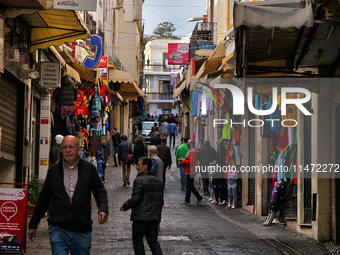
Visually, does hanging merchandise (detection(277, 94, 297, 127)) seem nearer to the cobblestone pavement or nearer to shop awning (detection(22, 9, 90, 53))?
the cobblestone pavement

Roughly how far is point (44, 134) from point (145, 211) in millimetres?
8098

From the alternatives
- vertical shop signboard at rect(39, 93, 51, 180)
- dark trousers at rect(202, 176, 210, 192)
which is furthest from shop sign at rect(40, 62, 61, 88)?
dark trousers at rect(202, 176, 210, 192)

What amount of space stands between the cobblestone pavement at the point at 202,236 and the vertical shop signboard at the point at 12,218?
0.77m

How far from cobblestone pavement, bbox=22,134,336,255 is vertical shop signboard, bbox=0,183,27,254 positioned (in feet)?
2.52

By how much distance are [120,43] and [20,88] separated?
3614cm

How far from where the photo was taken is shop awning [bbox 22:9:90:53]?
10758mm

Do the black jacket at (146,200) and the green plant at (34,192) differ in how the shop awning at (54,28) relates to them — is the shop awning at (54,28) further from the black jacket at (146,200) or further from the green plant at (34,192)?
the black jacket at (146,200)

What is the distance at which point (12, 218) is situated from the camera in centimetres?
783

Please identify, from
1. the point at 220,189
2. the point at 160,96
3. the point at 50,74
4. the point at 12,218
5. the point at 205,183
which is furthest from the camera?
the point at 160,96

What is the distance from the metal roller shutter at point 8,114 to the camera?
35.1ft

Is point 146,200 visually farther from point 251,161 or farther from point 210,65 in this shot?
point 210,65

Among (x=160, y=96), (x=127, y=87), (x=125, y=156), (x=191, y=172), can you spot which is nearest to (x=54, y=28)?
(x=191, y=172)

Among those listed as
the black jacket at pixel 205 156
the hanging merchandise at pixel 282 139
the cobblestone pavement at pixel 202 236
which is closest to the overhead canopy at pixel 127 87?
the black jacket at pixel 205 156

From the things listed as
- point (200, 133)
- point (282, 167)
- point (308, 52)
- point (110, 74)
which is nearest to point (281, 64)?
point (308, 52)
